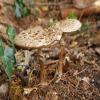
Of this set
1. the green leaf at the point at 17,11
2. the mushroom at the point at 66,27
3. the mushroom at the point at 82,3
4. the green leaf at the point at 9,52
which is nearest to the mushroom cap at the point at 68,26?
the mushroom at the point at 66,27

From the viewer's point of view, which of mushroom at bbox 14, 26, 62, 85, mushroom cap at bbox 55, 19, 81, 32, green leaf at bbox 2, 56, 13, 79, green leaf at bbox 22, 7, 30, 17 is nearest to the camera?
mushroom at bbox 14, 26, 62, 85

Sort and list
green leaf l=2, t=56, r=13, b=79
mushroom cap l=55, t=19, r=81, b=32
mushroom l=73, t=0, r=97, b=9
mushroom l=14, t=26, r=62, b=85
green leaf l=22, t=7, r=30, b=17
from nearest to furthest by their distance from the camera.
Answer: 1. mushroom l=14, t=26, r=62, b=85
2. green leaf l=2, t=56, r=13, b=79
3. mushroom cap l=55, t=19, r=81, b=32
4. green leaf l=22, t=7, r=30, b=17
5. mushroom l=73, t=0, r=97, b=9

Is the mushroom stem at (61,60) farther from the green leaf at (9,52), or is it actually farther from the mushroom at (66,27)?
the green leaf at (9,52)

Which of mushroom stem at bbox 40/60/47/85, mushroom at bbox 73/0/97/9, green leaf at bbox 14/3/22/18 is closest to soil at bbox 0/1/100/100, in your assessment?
mushroom stem at bbox 40/60/47/85

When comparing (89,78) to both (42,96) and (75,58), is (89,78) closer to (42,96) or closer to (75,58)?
(75,58)

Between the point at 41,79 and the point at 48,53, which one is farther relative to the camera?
the point at 48,53

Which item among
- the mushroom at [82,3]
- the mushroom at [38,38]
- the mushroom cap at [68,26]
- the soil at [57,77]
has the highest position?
the mushroom at [82,3]

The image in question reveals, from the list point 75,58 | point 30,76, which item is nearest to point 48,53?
point 75,58

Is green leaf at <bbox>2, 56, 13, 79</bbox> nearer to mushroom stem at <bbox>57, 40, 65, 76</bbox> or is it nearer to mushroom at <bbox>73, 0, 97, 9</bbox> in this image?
mushroom stem at <bbox>57, 40, 65, 76</bbox>
